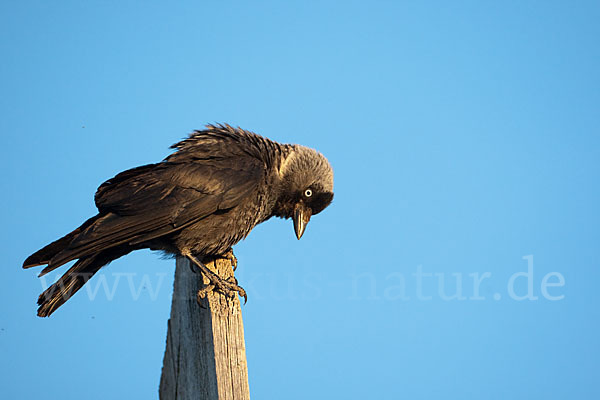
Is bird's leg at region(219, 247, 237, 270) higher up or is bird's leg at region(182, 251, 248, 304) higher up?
bird's leg at region(219, 247, 237, 270)

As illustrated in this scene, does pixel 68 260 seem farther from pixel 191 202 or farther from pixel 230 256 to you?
pixel 230 256

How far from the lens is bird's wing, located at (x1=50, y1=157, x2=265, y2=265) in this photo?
11.6ft

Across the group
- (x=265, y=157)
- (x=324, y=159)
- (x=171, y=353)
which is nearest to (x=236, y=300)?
(x=171, y=353)

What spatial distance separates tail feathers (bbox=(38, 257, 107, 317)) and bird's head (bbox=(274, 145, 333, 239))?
1.40 metres

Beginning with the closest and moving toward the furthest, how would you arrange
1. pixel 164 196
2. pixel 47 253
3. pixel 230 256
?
pixel 47 253
pixel 164 196
pixel 230 256

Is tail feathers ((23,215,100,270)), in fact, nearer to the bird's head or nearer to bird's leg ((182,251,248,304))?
bird's leg ((182,251,248,304))

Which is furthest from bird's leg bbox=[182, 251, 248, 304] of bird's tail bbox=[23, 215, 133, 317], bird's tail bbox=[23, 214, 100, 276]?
bird's tail bbox=[23, 214, 100, 276]

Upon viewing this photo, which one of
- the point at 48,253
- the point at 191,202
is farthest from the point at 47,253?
the point at 191,202

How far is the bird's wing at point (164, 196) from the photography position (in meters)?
3.52

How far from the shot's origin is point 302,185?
14.5 feet

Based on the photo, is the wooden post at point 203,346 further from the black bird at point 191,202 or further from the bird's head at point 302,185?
the bird's head at point 302,185

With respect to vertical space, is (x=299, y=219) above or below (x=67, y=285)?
above

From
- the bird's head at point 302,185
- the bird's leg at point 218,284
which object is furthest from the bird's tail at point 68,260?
the bird's head at point 302,185

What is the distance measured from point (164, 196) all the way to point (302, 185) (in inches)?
44.4
